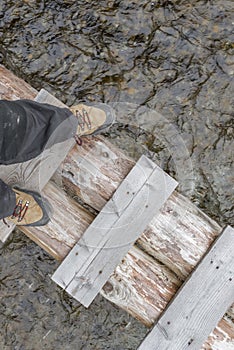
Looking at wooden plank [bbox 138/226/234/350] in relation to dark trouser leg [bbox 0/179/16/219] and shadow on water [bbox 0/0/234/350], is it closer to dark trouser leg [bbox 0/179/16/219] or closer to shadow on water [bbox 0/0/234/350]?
shadow on water [bbox 0/0/234/350]

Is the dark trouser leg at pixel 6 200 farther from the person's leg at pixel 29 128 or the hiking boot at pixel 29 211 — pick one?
the person's leg at pixel 29 128

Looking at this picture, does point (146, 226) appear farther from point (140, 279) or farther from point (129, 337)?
point (129, 337)

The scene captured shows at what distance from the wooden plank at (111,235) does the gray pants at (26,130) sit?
0.57 m

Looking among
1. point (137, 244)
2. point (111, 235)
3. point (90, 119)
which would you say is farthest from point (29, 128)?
point (137, 244)

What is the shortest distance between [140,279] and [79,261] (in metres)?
0.45

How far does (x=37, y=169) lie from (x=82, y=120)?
49cm

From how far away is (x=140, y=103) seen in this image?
4184 mm

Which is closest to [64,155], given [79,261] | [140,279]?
[79,261]

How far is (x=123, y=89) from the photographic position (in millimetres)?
4223

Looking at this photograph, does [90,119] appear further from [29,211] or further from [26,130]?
[29,211]

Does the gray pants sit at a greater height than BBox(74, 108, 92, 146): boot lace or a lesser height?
lesser

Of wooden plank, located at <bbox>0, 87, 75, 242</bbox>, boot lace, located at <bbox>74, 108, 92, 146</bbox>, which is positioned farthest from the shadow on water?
wooden plank, located at <bbox>0, 87, 75, 242</bbox>

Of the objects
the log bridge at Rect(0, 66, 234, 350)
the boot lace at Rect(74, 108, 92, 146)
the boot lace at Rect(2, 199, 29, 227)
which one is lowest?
the boot lace at Rect(2, 199, 29, 227)

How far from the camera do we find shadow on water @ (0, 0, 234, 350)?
4.14m
